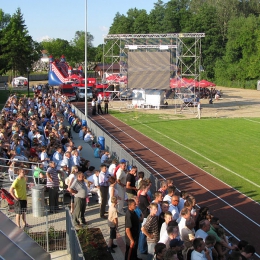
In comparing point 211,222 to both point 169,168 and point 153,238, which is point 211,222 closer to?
point 153,238

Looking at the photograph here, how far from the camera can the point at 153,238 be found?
8617mm

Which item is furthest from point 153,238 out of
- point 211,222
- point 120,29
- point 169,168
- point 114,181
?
point 120,29

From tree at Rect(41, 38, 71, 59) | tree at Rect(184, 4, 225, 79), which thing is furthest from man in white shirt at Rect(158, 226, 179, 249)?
tree at Rect(41, 38, 71, 59)

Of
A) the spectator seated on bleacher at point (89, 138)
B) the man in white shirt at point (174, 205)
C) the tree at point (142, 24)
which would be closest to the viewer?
the man in white shirt at point (174, 205)

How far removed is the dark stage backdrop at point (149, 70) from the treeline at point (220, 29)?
3747 cm

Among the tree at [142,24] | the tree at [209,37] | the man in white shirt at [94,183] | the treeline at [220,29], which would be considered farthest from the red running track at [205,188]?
the tree at [142,24]

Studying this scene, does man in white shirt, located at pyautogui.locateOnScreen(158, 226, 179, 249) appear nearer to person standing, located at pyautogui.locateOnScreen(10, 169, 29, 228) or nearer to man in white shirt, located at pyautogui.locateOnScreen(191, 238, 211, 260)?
man in white shirt, located at pyautogui.locateOnScreen(191, 238, 211, 260)

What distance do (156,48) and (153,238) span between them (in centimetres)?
3390

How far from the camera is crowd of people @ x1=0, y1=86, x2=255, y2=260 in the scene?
7.66m

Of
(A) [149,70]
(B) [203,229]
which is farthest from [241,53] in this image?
(B) [203,229]

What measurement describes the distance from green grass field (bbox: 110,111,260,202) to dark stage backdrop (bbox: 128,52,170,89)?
113 inches

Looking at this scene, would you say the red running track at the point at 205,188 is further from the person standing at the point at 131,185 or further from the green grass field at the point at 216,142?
the person standing at the point at 131,185

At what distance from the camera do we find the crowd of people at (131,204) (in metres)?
7.66

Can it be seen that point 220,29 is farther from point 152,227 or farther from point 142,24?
point 152,227
